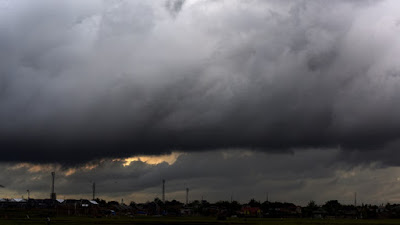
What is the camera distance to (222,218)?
190875 mm

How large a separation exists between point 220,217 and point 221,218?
2.21 ft

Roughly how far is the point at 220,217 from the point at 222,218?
2.77 feet

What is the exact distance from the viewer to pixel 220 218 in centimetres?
19000

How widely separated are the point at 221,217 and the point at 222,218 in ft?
2.21

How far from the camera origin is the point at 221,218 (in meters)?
190

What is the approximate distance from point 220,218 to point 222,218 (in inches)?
47.0

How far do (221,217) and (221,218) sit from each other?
3.33ft

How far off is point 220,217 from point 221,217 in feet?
2.13

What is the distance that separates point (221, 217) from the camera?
19138 centimetres

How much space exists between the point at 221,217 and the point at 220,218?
1.45 meters
